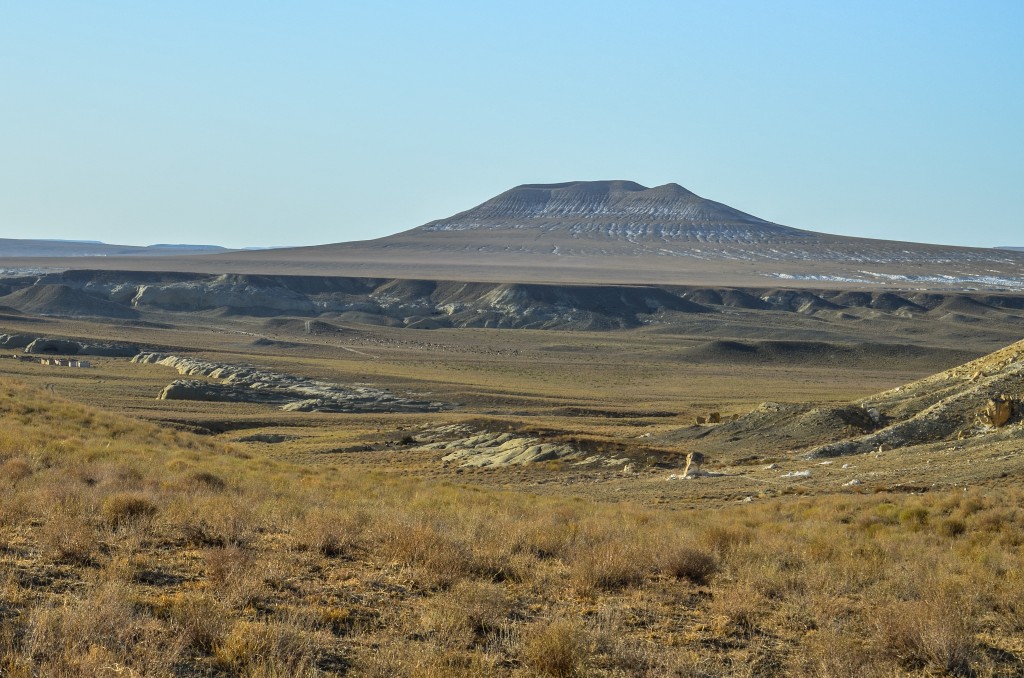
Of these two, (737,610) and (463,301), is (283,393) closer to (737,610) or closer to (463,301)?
(737,610)

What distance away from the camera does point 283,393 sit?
50.4 meters

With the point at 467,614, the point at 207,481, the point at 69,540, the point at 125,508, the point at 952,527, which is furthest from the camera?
the point at 952,527

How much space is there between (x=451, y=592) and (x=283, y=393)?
145 feet

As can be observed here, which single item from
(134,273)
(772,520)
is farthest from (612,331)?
(772,520)

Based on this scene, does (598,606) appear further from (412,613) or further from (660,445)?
(660,445)

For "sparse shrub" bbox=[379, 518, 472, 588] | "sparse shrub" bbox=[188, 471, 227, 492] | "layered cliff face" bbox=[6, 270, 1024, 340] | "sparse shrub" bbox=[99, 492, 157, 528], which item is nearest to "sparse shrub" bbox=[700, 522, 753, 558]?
"sparse shrub" bbox=[379, 518, 472, 588]

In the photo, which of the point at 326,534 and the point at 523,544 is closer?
the point at 326,534

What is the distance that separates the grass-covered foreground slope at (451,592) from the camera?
5938 mm

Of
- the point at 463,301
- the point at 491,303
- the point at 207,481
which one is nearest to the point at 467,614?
the point at 207,481

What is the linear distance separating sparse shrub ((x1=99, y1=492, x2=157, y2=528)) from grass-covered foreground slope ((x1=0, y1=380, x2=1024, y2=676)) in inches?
1.1

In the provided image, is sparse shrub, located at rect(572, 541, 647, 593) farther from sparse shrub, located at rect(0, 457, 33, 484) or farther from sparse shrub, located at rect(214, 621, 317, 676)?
sparse shrub, located at rect(0, 457, 33, 484)

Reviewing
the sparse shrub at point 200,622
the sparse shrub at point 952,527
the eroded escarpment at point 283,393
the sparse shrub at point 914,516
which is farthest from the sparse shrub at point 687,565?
the eroded escarpment at point 283,393

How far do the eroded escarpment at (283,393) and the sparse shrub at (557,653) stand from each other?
40450 mm

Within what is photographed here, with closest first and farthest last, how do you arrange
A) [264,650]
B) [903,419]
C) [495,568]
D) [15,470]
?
[264,650] < [495,568] < [15,470] < [903,419]
